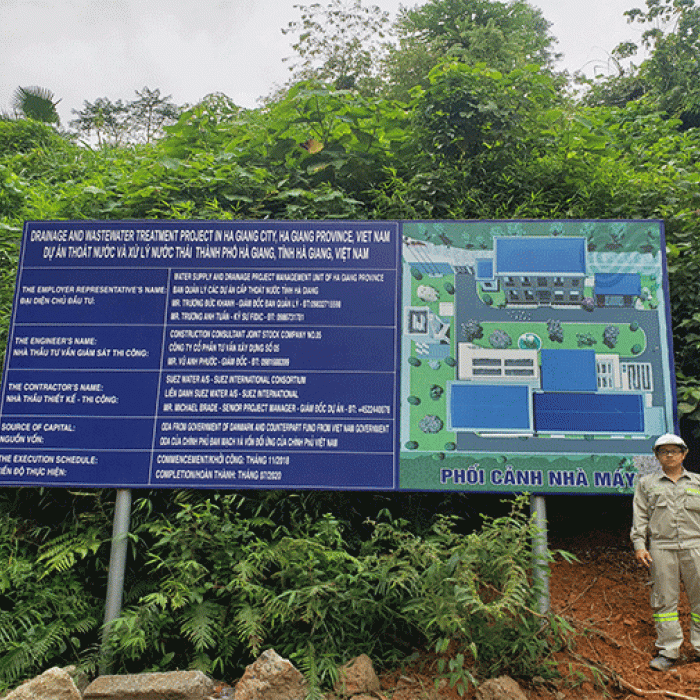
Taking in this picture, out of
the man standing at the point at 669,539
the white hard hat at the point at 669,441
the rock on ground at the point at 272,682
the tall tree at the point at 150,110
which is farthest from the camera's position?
the tall tree at the point at 150,110

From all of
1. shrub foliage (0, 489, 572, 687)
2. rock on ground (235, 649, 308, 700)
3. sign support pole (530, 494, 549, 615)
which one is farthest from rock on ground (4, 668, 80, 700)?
sign support pole (530, 494, 549, 615)

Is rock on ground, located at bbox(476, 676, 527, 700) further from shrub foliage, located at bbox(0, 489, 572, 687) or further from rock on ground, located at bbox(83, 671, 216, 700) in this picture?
rock on ground, located at bbox(83, 671, 216, 700)

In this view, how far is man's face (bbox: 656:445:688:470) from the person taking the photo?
4375 millimetres

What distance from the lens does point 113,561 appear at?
4656 mm

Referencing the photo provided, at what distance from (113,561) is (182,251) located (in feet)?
8.57

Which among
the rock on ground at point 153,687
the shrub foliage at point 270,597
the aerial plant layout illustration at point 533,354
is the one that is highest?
the aerial plant layout illustration at point 533,354

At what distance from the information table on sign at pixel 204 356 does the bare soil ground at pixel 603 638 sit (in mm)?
1652

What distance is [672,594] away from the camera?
421 cm

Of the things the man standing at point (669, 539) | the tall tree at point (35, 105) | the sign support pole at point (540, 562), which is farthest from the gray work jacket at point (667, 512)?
the tall tree at point (35, 105)

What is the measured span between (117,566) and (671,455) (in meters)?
4.28

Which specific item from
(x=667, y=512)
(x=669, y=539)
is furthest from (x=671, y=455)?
(x=669, y=539)

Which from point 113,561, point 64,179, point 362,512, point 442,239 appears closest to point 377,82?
point 64,179

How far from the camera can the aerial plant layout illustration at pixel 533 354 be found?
464 centimetres

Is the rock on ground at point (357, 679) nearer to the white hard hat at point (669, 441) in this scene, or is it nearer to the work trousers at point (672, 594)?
the work trousers at point (672, 594)
